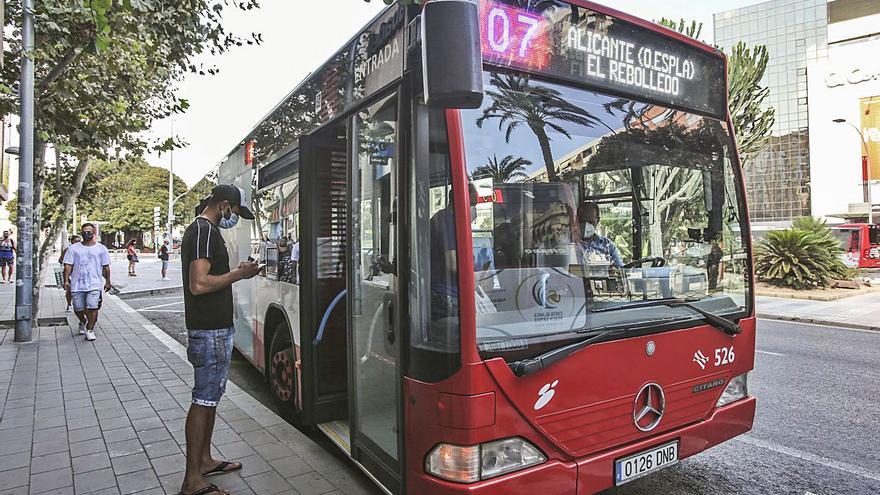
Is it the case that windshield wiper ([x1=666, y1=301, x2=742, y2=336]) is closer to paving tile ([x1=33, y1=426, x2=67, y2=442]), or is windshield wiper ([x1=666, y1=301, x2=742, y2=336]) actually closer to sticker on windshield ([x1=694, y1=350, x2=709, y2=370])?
sticker on windshield ([x1=694, y1=350, x2=709, y2=370])

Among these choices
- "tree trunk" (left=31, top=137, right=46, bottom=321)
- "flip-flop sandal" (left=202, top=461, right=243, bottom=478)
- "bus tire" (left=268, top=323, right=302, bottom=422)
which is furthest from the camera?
"tree trunk" (left=31, top=137, right=46, bottom=321)

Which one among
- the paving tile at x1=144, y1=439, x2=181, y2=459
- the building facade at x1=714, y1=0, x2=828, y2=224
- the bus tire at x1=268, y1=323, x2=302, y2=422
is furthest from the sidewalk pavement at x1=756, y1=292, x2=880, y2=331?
the building facade at x1=714, y1=0, x2=828, y2=224

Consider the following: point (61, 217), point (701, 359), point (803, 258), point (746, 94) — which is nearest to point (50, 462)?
point (701, 359)

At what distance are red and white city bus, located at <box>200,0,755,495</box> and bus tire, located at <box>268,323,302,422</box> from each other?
0.86m

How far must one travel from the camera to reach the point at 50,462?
386cm

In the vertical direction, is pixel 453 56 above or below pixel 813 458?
above

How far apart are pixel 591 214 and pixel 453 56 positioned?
130 centimetres

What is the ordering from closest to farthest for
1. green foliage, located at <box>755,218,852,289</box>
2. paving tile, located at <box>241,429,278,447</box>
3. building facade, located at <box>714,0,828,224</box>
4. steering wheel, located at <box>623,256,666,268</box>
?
steering wheel, located at <box>623,256,666,268</box> → paving tile, located at <box>241,429,278,447</box> → green foliage, located at <box>755,218,852,289</box> → building facade, located at <box>714,0,828,224</box>

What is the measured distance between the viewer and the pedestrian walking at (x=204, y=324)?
10.6ft

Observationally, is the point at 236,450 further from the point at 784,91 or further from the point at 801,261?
the point at 784,91

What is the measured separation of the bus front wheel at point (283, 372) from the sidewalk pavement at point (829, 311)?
11421 millimetres

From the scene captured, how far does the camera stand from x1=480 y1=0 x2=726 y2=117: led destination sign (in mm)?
2629

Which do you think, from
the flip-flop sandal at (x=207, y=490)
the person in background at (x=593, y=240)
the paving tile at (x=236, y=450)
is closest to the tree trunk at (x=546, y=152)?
the person in background at (x=593, y=240)

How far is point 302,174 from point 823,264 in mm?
17734
